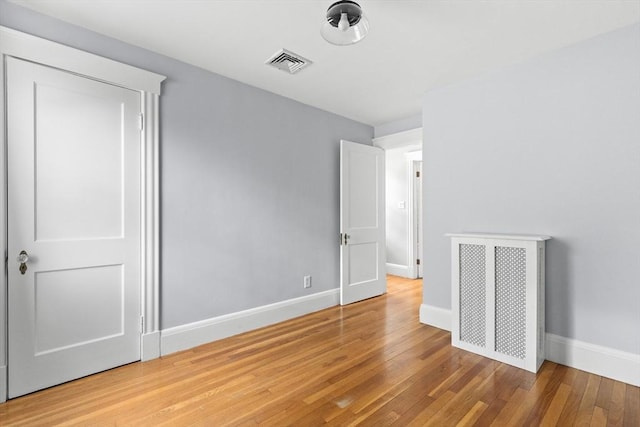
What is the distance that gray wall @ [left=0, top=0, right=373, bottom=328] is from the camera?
2.66 meters

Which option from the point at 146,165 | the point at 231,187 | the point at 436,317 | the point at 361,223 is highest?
the point at 146,165

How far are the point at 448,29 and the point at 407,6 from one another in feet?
1.47

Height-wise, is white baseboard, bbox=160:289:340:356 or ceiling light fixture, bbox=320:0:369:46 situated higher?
ceiling light fixture, bbox=320:0:369:46

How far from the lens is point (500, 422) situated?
1.77 metres

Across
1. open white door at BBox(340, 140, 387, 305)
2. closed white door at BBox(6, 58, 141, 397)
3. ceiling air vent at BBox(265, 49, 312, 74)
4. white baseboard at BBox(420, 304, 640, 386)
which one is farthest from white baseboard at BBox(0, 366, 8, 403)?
white baseboard at BBox(420, 304, 640, 386)

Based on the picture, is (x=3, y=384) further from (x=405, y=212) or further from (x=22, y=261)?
(x=405, y=212)

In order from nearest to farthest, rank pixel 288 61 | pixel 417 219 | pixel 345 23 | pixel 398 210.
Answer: pixel 345 23
pixel 288 61
pixel 417 219
pixel 398 210

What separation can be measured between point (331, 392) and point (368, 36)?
256 centimetres

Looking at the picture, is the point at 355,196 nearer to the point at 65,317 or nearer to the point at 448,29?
the point at 448,29

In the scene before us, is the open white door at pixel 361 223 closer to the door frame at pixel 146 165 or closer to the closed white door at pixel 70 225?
the door frame at pixel 146 165

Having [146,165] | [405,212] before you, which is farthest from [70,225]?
[405,212]

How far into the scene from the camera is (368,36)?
2346 millimetres

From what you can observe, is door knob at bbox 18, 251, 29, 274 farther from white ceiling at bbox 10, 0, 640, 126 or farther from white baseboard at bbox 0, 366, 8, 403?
white ceiling at bbox 10, 0, 640, 126

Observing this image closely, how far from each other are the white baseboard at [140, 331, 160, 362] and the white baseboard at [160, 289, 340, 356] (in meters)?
0.04
